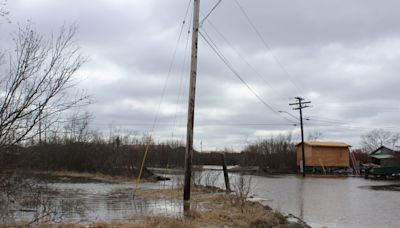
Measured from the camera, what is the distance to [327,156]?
64.9 m

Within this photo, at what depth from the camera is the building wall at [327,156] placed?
210 feet

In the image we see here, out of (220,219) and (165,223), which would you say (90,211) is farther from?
(165,223)

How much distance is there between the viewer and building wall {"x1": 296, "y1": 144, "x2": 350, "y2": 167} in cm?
6412

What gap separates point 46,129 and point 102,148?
44886mm

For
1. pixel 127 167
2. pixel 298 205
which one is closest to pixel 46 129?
pixel 298 205

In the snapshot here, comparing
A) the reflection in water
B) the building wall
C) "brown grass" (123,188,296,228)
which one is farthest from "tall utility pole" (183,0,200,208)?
the building wall

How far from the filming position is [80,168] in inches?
1955

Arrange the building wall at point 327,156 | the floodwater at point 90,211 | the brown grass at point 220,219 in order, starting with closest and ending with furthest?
the brown grass at point 220,219
the floodwater at point 90,211
the building wall at point 327,156

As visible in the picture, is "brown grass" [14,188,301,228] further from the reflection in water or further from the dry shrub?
the reflection in water

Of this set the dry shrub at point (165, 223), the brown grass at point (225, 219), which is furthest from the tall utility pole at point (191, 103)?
the dry shrub at point (165, 223)

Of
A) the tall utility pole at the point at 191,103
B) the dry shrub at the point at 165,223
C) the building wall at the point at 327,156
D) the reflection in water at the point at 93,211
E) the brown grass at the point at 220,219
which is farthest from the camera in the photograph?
the building wall at the point at 327,156

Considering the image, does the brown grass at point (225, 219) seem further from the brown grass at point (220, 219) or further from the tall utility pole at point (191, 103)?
the tall utility pole at point (191, 103)

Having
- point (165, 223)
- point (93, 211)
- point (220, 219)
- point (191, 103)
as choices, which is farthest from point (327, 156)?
point (165, 223)

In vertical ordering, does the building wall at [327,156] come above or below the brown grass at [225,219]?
above
